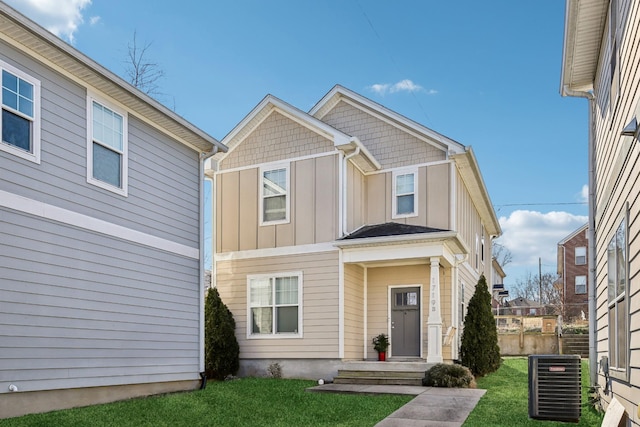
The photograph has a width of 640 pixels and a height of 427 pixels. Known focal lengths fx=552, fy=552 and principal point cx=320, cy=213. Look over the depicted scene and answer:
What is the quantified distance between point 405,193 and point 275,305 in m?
4.05

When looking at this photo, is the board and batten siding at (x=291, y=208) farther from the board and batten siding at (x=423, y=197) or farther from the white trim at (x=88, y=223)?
the white trim at (x=88, y=223)

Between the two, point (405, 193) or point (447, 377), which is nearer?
point (447, 377)

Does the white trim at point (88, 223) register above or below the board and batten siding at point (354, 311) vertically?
above

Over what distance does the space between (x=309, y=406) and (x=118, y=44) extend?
1270 cm

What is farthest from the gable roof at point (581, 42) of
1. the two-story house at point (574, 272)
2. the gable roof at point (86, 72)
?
the two-story house at point (574, 272)

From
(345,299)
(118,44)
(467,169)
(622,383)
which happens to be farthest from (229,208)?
(622,383)

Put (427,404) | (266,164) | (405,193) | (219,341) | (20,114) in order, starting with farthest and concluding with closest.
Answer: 1. (405,193)
2. (266,164)
3. (219,341)
4. (427,404)
5. (20,114)

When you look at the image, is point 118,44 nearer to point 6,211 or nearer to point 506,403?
point 6,211

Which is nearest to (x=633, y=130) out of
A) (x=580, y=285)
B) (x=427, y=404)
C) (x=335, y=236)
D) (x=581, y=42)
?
(x=581, y=42)

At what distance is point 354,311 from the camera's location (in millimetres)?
12445

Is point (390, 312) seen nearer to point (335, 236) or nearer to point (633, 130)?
point (335, 236)

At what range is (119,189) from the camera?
833 cm

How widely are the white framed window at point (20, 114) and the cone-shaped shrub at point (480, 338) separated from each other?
9469mm

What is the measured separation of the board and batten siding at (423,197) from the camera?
12695 millimetres
